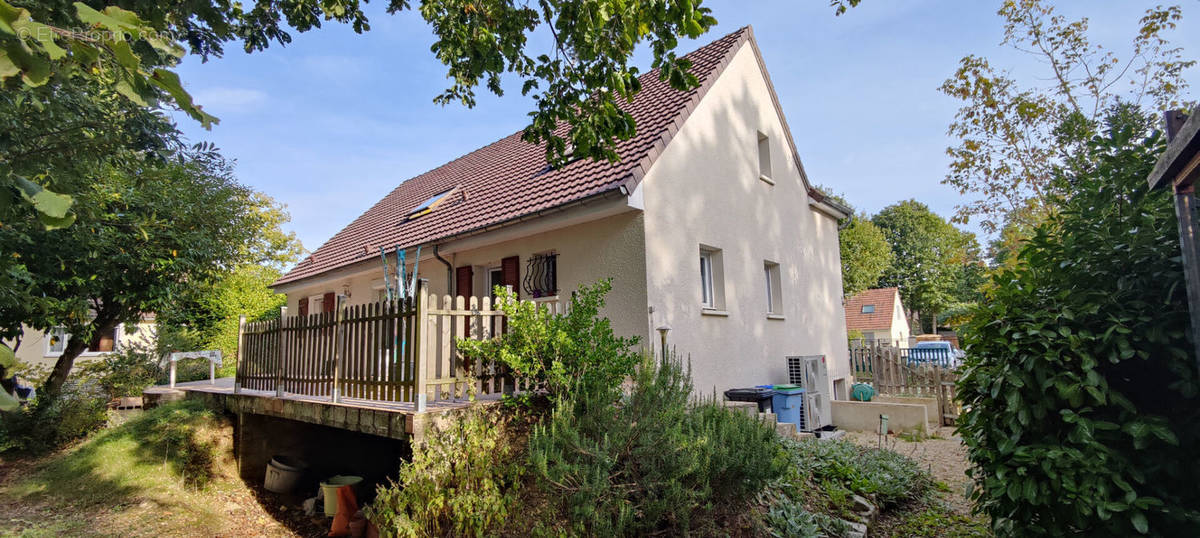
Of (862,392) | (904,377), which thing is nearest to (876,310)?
(904,377)

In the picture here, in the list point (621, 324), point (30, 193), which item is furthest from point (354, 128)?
point (30, 193)

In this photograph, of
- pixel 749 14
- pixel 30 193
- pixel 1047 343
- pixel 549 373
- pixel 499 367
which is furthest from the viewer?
pixel 749 14

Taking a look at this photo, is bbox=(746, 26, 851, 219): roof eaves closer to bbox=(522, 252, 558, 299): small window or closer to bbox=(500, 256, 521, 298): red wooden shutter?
bbox=(522, 252, 558, 299): small window

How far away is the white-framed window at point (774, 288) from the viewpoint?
1144 cm

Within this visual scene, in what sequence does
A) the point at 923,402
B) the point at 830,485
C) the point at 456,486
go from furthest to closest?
the point at 923,402 < the point at 830,485 < the point at 456,486

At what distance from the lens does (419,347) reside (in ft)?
17.7

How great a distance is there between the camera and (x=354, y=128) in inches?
436

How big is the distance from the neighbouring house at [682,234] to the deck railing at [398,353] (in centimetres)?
210

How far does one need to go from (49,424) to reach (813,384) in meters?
13.5

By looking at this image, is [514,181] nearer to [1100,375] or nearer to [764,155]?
[764,155]

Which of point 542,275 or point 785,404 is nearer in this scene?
point 785,404

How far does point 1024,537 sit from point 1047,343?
1318 mm

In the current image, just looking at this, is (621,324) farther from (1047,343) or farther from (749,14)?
(749,14)

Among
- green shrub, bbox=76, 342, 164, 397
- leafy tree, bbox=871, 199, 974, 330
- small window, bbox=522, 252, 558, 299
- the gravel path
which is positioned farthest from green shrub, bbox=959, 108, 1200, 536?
leafy tree, bbox=871, 199, 974, 330
